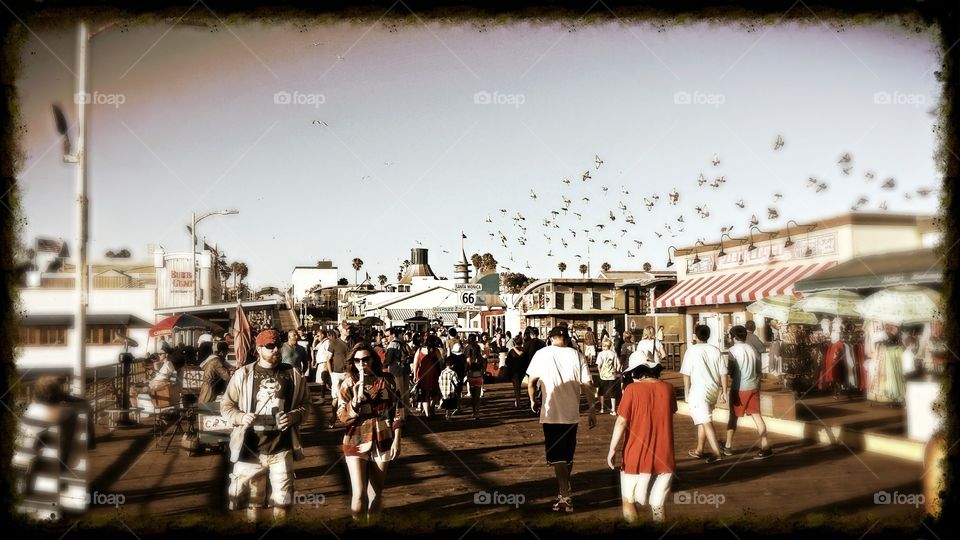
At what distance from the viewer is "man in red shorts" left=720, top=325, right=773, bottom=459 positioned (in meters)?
10.5

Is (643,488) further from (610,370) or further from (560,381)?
(610,370)

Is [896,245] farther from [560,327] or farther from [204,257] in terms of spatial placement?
[204,257]

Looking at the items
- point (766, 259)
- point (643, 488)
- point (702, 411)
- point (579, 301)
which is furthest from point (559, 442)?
point (579, 301)

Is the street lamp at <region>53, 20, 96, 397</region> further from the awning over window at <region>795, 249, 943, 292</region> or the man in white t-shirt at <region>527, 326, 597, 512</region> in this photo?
the awning over window at <region>795, 249, 943, 292</region>

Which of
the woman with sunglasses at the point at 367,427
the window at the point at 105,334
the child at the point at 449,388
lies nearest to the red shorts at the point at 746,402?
the woman with sunglasses at the point at 367,427

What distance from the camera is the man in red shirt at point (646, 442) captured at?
6.10m

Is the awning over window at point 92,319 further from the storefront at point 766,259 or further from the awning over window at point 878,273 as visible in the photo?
the awning over window at point 878,273

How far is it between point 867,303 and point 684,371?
12.8 feet

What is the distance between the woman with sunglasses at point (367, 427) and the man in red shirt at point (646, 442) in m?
1.98

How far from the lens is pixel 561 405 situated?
24.9 ft

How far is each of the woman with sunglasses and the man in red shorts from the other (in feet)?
18.7

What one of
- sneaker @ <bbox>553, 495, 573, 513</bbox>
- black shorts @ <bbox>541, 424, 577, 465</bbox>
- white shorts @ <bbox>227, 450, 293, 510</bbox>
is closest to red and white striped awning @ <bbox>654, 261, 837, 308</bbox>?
black shorts @ <bbox>541, 424, 577, 465</bbox>

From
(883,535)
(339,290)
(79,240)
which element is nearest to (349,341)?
(79,240)

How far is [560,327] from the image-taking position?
813 centimetres
